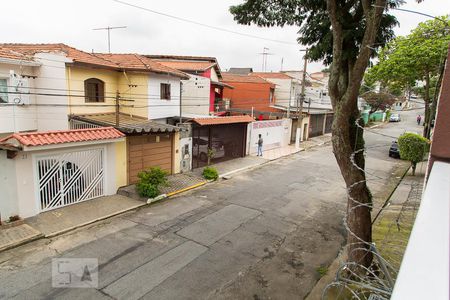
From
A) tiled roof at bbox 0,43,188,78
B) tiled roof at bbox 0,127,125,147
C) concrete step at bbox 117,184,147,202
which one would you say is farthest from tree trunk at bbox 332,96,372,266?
tiled roof at bbox 0,43,188,78

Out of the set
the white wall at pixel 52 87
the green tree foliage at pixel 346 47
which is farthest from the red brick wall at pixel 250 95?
the green tree foliage at pixel 346 47

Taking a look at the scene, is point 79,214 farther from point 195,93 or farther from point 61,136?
point 195,93

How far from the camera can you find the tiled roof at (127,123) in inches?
549

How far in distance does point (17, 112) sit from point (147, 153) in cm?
602

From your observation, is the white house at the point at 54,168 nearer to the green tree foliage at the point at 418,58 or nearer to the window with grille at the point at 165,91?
the window with grille at the point at 165,91

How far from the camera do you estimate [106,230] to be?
10367mm

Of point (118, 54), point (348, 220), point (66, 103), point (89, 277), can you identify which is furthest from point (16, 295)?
point (118, 54)

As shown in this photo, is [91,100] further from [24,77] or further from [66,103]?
[24,77]

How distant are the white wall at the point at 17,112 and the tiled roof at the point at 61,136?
2.72 m

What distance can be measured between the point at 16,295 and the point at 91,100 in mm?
10663

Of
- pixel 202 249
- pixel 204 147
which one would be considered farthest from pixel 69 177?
pixel 204 147

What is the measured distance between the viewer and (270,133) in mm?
26688

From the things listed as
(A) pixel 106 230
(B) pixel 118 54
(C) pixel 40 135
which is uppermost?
(B) pixel 118 54

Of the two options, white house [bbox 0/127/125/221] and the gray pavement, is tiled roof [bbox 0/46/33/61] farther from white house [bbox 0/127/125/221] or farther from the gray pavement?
the gray pavement
